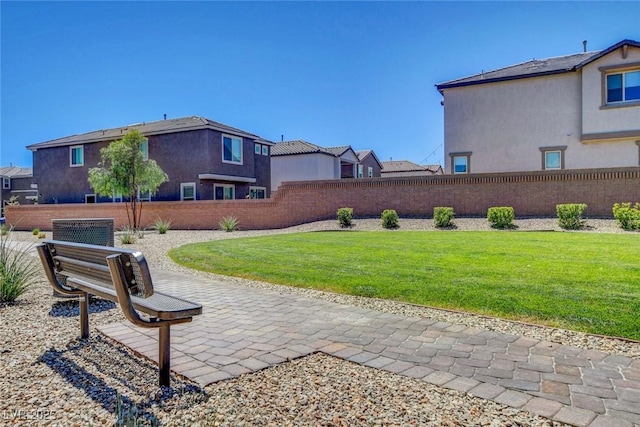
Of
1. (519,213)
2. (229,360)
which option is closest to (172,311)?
(229,360)

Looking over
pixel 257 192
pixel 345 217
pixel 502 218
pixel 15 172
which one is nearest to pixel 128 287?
pixel 502 218

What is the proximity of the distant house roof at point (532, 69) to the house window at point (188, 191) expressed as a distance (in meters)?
17.6

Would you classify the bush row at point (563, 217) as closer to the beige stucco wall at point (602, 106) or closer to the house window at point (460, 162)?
the beige stucco wall at point (602, 106)

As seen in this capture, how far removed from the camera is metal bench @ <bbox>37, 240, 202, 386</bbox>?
136 inches

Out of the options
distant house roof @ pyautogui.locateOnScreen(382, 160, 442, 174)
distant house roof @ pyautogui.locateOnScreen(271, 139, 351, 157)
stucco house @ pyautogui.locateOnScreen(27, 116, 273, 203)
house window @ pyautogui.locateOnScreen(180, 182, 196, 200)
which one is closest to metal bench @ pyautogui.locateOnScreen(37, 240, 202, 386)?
stucco house @ pyautogui.locateOnScreen(27, 116, 273, 203)

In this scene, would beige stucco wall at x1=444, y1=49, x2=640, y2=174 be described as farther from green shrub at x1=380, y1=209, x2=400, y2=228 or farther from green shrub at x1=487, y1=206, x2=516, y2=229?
green shrub at x1=380, y1=209, x2=400, y2=228

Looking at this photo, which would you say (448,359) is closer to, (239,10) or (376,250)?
(376,250)

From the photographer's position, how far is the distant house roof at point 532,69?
2305cm

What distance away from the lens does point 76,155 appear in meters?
34.9

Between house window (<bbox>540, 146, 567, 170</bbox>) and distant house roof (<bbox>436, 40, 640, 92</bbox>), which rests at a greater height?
distant house roof (<bbox>436, 40, 640, 92</bbox>)

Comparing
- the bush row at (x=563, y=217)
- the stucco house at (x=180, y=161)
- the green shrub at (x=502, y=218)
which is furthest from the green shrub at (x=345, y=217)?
the stucco house at (x=180, y=161)

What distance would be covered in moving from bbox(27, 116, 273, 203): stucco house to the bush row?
53.8 ft

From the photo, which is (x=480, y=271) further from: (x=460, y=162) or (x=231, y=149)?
(x=231, y=149)

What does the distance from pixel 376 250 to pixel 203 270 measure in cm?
429
